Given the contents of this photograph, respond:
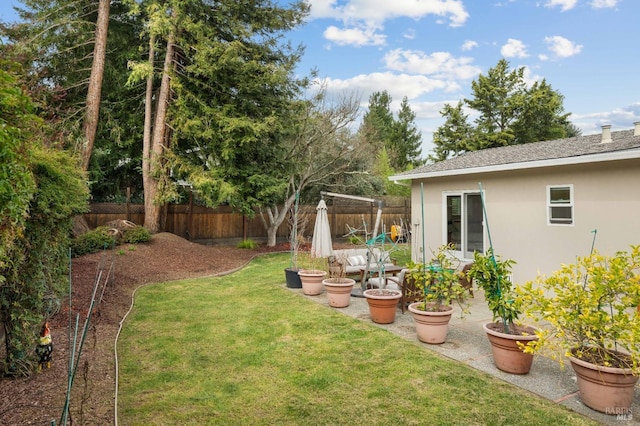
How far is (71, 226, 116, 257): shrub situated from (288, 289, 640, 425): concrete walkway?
6842 millimetres

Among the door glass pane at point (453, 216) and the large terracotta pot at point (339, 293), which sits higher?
the door glass pane at point (453, 216)

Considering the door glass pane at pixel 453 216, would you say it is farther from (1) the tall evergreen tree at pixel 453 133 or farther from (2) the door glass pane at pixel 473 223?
(1) the tall evergreen tree at pixel 453 133

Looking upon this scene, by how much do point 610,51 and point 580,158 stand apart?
25.0ft

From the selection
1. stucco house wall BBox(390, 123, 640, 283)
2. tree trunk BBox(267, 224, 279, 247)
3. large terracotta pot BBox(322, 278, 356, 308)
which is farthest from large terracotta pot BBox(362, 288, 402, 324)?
tree trunk BBox(267, 224, 279, 247)

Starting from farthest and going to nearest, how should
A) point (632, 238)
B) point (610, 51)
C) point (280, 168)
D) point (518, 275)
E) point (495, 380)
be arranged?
point (280, 168)
point (610, 51)
point (518, 275)
point (632, 238)
point (495, 380)

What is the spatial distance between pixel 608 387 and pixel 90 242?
10771 mm

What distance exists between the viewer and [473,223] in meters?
9.71

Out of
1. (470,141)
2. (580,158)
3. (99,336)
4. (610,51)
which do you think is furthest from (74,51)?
(470,141)

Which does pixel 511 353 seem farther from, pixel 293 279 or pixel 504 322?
pixel 293 279

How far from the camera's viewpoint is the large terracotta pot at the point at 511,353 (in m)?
3.70

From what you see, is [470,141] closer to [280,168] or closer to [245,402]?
[280,168]

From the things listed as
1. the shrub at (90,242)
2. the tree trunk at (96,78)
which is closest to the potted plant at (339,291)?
the shrub at (90,242)

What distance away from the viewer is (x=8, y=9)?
11.9 metres

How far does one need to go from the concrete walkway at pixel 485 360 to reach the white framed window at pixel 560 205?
7.16ft
